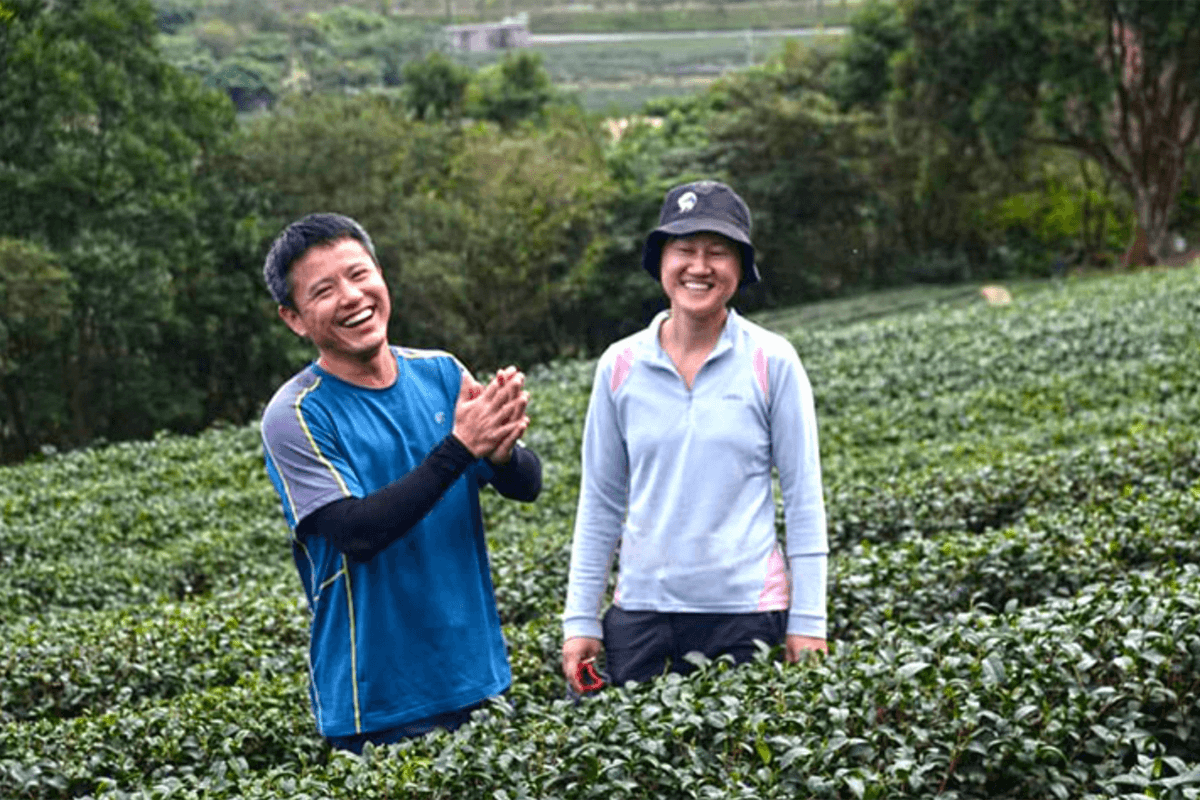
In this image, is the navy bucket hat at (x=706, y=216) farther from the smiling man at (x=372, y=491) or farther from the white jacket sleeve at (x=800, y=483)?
the smiling man at (x=372, y=491)

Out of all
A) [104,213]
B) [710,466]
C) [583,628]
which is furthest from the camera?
[104,213]

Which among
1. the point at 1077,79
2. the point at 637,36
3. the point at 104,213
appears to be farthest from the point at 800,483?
the point at 637,36

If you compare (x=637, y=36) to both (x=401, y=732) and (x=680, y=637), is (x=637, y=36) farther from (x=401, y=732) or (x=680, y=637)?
(x=401, y=732)

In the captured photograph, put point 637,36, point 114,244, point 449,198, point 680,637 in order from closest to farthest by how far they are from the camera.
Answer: point 680,637 < point 114,244 < point 449,198 < point 637,36

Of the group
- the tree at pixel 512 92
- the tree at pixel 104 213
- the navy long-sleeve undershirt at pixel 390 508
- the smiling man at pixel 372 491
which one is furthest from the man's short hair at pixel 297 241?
the tree at pixel 512 92

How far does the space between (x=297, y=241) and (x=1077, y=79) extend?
29.9 metres

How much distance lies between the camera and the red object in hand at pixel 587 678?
4.33m

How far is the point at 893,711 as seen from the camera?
12.3 feet

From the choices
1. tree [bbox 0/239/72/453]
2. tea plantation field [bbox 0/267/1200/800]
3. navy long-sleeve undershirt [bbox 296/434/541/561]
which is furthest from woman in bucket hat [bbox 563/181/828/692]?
tree [bbox 0/239/72/453]

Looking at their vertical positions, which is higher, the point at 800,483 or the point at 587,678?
the point at 800,483

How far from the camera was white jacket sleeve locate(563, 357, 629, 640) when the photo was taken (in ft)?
14.2

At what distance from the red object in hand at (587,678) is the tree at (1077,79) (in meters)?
28.8

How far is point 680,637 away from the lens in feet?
14.0

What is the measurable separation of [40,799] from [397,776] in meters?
1.72
